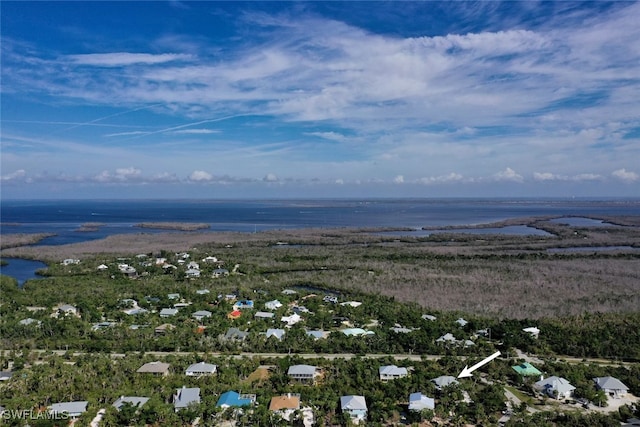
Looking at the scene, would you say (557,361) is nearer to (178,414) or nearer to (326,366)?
(326,366)

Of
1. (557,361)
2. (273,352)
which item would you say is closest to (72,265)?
(273,352)

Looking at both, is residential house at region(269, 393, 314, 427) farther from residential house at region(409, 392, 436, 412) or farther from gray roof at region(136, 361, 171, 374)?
gray roof at region(136, 361, 171, 374)

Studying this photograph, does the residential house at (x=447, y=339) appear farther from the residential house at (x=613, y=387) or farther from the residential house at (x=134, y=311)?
the residential house at (x=134, y=311)

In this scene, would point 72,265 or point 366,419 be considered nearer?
point 366,419

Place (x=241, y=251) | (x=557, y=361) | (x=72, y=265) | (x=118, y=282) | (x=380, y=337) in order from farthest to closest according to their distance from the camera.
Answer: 1. (x=241, y=251)
2. (x=72, y=265)
3. (x=118, y=282)
4. (x=380, y=337)
5. (x=557, y=361)

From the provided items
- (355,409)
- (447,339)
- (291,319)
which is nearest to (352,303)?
(291,319)

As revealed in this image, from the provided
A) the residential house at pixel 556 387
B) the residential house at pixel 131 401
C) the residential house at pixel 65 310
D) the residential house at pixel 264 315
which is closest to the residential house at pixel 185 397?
the residential house at pixel 131 401

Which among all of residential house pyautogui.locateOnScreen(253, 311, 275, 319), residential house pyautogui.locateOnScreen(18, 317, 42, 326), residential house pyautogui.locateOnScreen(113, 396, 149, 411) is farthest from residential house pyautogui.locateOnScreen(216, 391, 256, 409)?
residential house pyautogui.locateOnScreen(18, 317, 42, 326)

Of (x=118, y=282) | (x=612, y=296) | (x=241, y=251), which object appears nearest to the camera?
(x=612, y=296)
